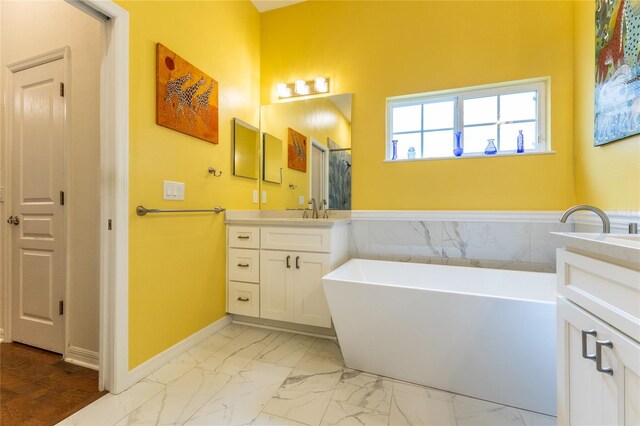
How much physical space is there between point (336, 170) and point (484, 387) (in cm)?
184

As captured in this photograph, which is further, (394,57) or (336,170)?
(336,170)

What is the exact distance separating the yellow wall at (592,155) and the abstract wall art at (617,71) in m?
0.08

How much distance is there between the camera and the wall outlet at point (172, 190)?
1.74 meters

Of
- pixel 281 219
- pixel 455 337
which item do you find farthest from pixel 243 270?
pixel 455 337

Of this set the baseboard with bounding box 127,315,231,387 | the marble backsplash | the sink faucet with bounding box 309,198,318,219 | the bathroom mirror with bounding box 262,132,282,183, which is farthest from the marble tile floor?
the bathroom mirror with bounding box 262,132,282,183

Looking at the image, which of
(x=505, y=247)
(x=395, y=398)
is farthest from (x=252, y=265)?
(x=505, y=247)

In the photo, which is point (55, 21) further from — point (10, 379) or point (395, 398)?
point (395, 398)

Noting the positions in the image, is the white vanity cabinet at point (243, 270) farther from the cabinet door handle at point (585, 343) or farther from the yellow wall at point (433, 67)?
the cabinet door handle at point (585, 343)

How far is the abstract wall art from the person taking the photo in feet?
4.31

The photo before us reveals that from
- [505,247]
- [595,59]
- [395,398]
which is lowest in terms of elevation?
[395,398]

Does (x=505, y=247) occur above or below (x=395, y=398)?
above

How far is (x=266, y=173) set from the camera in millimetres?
2801

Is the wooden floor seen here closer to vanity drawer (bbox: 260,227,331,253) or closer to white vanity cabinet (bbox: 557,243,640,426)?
vanity drawer (bbox: 260,227,331,253)

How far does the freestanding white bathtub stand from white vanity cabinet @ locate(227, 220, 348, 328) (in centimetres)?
37
